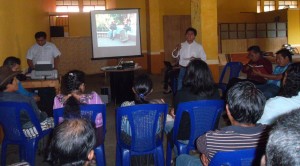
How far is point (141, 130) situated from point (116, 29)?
201 inches

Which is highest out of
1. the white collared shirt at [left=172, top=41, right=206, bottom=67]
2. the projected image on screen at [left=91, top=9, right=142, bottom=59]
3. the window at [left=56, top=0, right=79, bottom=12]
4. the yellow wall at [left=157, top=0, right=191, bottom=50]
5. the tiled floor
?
the window at [left=56, top=0, right=79, bottom=12]

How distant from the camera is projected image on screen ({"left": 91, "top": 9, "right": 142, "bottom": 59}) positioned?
7.34 m

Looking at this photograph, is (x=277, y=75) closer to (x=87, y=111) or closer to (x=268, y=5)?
(x=87, y=111)

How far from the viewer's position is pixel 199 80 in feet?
10.3

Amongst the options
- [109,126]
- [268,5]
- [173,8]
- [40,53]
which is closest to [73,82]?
[109,126]

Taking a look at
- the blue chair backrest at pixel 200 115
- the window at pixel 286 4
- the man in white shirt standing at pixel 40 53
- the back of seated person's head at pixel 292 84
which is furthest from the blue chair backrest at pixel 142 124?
the window at pixel 286 4

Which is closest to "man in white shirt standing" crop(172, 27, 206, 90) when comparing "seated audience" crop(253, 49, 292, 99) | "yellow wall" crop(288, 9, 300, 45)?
"seated audience" crop(253, 49, 292, 99)

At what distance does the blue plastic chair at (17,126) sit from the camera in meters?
3.03

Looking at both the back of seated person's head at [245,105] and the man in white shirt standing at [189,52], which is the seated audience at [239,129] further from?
the man in white shirt standing at [189,52]

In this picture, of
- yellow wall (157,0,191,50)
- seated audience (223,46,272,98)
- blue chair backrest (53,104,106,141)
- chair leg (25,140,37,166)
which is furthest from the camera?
yellow wall (157,0,191,50)

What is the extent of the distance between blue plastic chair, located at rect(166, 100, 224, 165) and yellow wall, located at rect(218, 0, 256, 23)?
11351mm

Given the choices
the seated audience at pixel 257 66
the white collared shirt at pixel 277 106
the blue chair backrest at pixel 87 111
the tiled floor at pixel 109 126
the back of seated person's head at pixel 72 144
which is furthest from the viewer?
the seated audience at pixel 257 66

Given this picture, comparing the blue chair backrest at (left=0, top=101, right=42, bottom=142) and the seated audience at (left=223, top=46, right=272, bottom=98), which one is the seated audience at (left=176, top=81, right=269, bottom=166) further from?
the seated audience at (left=223, top=46, right=272, bottom=98)

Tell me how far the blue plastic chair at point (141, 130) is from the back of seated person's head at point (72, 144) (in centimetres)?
114
